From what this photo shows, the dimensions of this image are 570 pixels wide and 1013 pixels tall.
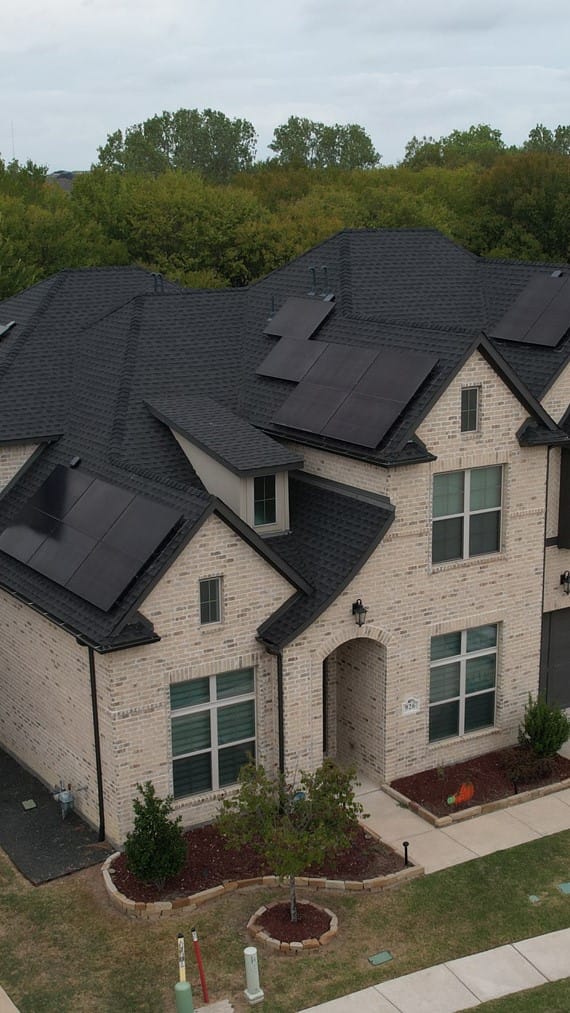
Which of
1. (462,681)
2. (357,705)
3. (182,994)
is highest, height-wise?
(462,681)

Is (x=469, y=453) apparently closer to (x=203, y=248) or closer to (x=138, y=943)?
(x=138, y=943)

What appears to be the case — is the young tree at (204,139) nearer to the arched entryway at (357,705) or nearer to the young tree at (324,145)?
the young tree at (324,145)

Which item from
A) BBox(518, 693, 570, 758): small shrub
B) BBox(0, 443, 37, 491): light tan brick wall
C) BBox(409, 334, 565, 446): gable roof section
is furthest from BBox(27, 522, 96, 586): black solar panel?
BBox(518, 693, 570, 758): small shrub

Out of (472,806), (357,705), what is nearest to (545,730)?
(472,806)

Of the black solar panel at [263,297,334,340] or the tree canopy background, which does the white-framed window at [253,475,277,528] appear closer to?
the black solar panel at [263,297,334,340]

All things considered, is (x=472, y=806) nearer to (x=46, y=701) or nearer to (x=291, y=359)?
(x=46, y=701)

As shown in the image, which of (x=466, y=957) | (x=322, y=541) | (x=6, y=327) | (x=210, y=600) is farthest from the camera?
(x=6, y=327)
